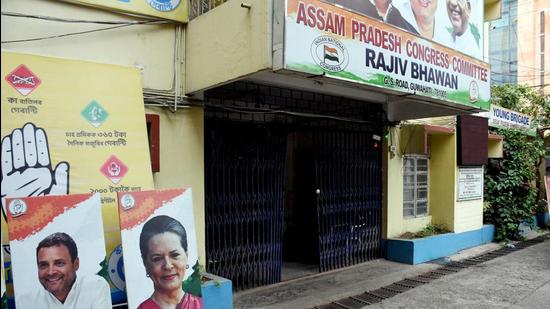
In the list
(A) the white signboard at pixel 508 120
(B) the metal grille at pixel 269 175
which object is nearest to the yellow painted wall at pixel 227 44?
(B) the metal grille at pixel 269 175

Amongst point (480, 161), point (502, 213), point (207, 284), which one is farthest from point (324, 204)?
point (502, 213)

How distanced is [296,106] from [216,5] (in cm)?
198

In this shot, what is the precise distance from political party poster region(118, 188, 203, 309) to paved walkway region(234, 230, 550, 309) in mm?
1654

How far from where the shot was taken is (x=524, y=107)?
436 inches

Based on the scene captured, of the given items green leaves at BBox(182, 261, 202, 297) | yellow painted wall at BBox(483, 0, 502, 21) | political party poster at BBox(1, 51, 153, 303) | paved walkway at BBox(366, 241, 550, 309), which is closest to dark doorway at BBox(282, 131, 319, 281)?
paved walkway at BBox(366, 241, 550, 309)

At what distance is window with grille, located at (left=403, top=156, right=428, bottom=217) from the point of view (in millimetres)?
8227

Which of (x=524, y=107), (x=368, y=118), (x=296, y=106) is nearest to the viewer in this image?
(x=296, y=106)

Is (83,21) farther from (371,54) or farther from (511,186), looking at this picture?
(511,186)

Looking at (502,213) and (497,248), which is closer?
(497,248)

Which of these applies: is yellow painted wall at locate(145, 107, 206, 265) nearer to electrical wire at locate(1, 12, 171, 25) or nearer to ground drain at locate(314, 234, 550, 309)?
electrical wire at locate(1, 12, 171, 25)

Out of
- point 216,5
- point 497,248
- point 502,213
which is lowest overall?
point 497,248

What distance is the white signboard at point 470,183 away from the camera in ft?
28.7

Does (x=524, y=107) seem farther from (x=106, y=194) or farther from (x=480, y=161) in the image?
(x=106, y=194)

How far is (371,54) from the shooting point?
4668mm
